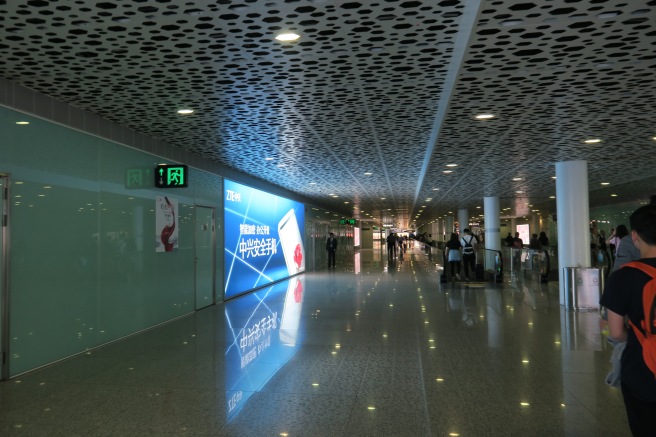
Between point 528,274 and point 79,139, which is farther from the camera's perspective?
point 528,274

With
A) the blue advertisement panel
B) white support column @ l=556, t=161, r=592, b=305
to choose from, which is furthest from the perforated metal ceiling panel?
the blue advertisement panel

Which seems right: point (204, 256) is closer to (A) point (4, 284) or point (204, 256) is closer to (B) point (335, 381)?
(A) point (4, 284)

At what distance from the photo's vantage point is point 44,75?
511 cm

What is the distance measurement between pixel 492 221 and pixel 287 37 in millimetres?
18936

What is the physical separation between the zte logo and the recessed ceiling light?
807 centimetres

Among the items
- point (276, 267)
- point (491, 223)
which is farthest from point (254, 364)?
point (491, 223)

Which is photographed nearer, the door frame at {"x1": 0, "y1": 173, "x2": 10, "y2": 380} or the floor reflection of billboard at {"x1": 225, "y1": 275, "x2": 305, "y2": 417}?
the floor reflection of billboard at {"x1": 225, "y1": 275, "x2": 305, "y2": 417}

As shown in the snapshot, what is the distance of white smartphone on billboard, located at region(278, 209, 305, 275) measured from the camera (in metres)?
17.7

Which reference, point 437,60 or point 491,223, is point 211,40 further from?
point 491,223

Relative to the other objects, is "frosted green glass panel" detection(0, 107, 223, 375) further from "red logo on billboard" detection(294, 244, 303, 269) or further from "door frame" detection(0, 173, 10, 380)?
"red logo on billboard" detection(294, 244, 303, 269)

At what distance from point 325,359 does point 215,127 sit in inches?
156

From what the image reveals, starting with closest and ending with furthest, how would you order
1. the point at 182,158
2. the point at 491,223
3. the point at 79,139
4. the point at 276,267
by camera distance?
1. the point at 79,139
2. the point at 182,158
3. the point at 276,267
4. the point at 491,223

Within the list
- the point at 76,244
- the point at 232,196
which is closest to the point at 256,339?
the point at 76,244

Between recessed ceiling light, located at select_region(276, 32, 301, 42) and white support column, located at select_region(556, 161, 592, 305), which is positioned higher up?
recessed ceiling light, located at select_region(276, 32, 301, 42)
